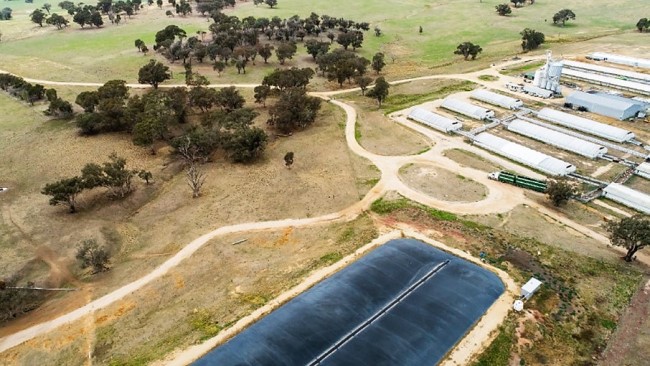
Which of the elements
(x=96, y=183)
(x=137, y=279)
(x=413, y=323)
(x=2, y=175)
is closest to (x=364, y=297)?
(x=413, y=323)

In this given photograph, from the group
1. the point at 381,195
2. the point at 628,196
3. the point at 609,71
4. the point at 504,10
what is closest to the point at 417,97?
the point at 381,195

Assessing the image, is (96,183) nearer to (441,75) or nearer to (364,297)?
(364,297)

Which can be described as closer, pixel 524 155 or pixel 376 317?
pixel 376 317

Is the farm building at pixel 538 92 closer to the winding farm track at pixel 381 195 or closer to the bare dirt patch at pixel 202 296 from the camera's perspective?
the winding farm track at pixel 381 195

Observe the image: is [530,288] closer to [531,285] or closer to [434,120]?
[531,285]

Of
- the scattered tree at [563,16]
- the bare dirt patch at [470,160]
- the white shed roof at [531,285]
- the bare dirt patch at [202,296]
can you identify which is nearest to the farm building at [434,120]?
the bare dirt patch at [470,160]

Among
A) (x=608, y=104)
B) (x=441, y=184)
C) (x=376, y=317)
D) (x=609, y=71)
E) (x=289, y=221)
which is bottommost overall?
(x=289, y=221)
